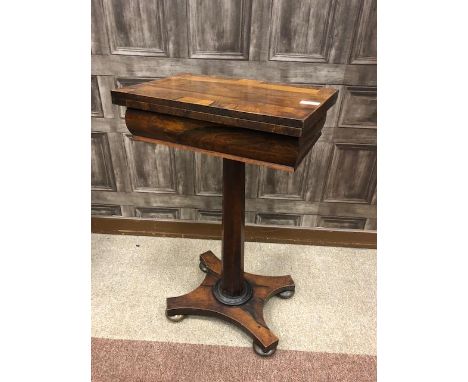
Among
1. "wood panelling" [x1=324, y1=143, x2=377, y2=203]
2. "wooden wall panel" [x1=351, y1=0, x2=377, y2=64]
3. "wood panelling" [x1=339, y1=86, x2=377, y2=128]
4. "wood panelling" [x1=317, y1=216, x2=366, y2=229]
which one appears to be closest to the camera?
"wooden wall panel" [x1=351, y1=0, x2=377, y2=64]

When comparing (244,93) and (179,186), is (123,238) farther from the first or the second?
(244,93)

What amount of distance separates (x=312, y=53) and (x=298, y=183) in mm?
641

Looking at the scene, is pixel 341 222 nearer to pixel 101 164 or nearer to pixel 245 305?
pixel 245 305

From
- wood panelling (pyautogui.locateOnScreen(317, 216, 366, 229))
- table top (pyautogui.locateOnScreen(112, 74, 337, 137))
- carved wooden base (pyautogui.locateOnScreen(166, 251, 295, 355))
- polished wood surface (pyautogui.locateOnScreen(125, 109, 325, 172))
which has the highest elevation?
table top (pyautogui.locateOnScreen(112, 74, 337, 137))

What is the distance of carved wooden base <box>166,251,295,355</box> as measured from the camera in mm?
1316

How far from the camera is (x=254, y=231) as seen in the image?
77.1 inches

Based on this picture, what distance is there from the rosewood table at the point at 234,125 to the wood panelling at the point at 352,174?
0.63m

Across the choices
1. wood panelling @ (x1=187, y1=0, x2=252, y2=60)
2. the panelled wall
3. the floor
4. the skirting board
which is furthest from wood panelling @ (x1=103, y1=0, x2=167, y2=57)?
the floor

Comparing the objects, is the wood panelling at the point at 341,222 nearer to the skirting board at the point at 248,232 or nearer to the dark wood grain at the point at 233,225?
the skirting board at the point at 248,232

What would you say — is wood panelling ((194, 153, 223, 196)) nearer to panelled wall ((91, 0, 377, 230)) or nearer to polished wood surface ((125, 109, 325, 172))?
panelled wall ((91, 0, 377, 230))

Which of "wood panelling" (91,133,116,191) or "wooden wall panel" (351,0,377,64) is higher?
"wooden wall panel" (351,0,377,64)

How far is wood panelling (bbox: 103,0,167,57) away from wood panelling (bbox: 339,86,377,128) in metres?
0.87

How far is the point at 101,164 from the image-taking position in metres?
1.83

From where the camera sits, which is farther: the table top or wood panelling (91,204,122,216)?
wood panelling (91,204,122,216)
